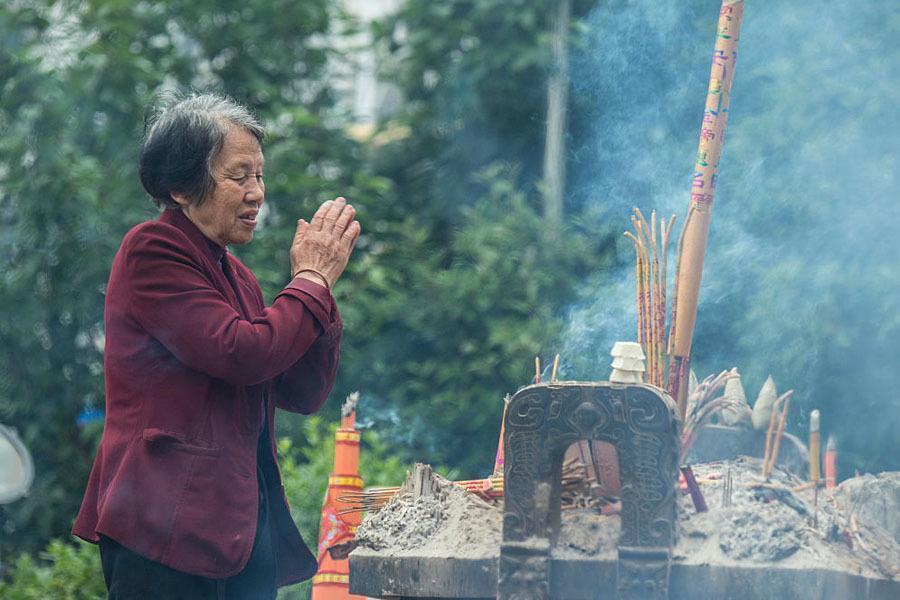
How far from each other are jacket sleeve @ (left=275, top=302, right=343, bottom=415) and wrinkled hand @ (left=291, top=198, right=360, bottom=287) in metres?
0.12

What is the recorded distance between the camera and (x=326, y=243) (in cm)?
294

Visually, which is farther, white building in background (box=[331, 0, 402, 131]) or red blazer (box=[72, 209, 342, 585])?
white building in background (box=[331, 0, 402, 131])

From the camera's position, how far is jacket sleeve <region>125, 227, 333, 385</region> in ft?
8.73

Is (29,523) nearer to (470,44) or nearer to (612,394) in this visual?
(470,44)

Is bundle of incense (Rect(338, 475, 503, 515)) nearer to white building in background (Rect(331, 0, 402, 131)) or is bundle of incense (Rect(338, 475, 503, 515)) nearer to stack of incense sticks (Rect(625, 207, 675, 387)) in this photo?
stack of incense sticks (Rect(625, 207, 675, 387))

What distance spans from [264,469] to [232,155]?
2.52 ft

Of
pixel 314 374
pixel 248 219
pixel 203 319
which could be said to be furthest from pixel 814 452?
pixel 203 319

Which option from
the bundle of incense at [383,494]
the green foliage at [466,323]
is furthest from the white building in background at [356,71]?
the bundle of incense at [383,494]

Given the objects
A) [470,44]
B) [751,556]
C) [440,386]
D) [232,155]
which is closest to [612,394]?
[751,556]

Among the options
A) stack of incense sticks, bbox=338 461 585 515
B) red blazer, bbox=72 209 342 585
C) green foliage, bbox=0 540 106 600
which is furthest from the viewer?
green foliage, bbox=0 540 106 600

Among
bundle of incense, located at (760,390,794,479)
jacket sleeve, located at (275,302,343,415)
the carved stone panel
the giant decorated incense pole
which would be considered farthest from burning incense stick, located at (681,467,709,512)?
jacket sleeve, located at (275,302,343,415)

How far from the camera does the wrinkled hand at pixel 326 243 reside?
290cm

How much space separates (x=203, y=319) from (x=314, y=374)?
0.40 m

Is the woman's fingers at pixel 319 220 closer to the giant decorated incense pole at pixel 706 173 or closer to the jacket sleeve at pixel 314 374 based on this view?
the jacket sleeve at pixel 314 374
